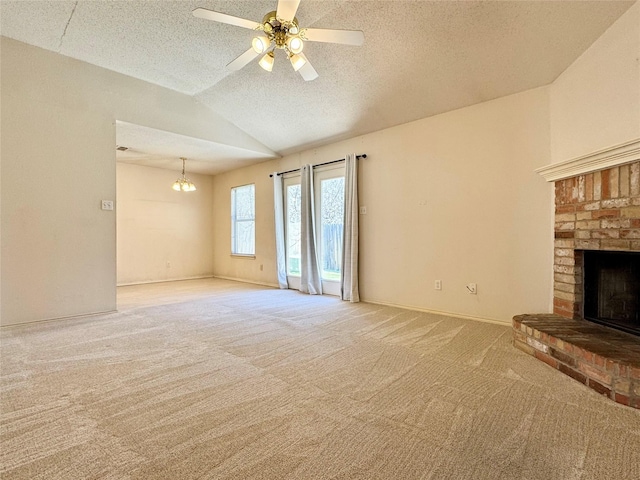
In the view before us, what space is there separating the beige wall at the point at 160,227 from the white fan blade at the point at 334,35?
5.53 m

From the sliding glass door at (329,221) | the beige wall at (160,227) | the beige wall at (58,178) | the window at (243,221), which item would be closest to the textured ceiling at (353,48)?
the beige wall at (58,178)

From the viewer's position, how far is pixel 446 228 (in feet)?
12.9

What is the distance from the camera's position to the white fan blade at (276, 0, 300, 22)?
86.1 inches

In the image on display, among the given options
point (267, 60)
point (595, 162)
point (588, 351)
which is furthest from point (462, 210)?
point (267, 60)

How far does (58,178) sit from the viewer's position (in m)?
3.72

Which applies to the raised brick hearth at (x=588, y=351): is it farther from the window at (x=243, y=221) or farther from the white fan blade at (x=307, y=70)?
the window at (x=243, y=221)

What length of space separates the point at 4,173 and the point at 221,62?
2642 mm

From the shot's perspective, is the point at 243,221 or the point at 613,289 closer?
the point at 613,289

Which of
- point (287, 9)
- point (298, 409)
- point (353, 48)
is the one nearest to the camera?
point (298, 409)

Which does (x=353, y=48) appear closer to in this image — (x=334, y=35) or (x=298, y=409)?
(x=334, y=35)

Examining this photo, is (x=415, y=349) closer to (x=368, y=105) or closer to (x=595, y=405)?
(x=595, y=405)

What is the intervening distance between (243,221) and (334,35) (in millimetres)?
5152

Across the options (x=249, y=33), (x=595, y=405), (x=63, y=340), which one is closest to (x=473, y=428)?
(x=595, y=405)

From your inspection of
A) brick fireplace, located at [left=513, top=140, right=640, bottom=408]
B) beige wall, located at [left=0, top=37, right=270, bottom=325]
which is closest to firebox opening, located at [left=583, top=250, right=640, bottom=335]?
brick fireplace, located at [left=513, top=140, right=640, bottom=408]
